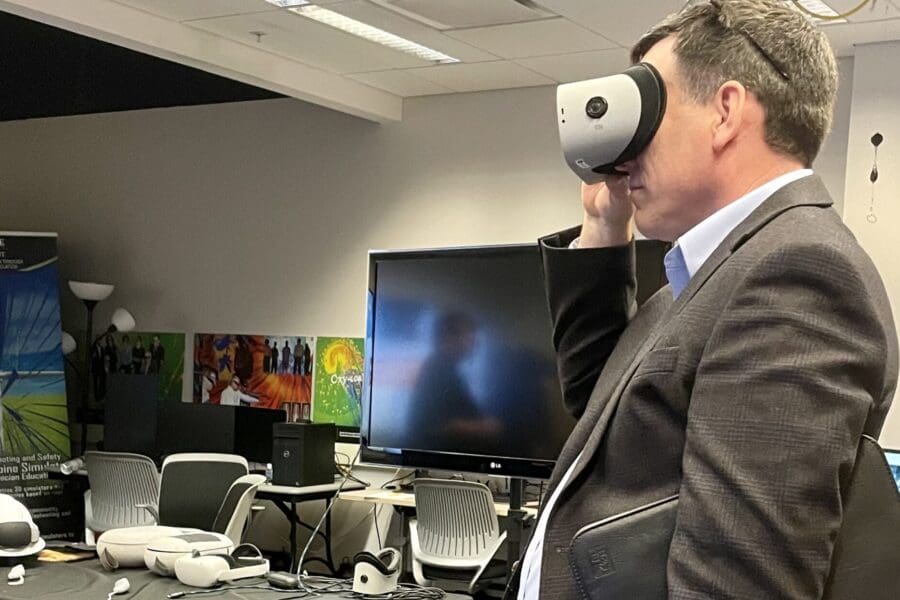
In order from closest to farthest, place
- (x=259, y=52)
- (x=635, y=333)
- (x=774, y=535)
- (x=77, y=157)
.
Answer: (x=774, y=535) → (x=635, y=333) → (x=259, y=52) → (x=77, y=157)

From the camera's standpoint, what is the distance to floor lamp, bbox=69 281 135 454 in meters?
7.01

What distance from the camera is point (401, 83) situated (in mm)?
6059

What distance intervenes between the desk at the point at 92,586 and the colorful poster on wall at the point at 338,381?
135 inches

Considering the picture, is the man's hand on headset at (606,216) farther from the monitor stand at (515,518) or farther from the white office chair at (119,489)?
the white office chair at (119,489)

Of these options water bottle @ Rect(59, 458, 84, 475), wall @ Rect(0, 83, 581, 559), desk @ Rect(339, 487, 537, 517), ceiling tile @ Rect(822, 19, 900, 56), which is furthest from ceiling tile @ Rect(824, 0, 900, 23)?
water bottle @ Rect(59, 458, 84, 475)

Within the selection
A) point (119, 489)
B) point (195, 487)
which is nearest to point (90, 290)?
point (119, 489)

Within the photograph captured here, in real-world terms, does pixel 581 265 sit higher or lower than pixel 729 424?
higher

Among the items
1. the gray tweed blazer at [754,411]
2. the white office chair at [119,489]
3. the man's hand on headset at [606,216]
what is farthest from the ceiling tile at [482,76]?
the gray tweed blazer at [754,411]

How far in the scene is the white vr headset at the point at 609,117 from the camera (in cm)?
103

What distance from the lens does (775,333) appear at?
875 millimetres

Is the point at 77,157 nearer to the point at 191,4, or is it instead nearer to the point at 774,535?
the point at 191,4

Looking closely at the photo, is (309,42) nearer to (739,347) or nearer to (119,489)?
(119,489)

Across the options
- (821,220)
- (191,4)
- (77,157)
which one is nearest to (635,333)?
(821,220)

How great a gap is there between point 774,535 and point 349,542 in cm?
569
